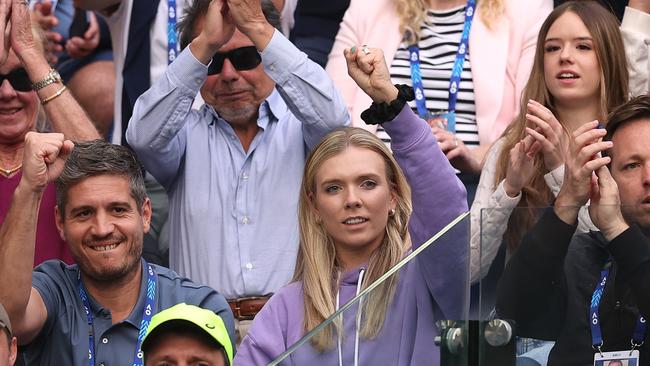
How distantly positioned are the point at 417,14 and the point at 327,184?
5.65 ft

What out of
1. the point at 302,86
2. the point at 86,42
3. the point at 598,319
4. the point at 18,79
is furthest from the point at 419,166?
the point at 86,42

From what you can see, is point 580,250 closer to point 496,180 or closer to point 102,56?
point 496,180

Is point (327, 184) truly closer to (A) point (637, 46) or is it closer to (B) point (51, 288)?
(B) point (51, 288)

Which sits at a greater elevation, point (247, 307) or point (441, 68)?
point (441, 68)

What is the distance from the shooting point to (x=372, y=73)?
16.1 feet

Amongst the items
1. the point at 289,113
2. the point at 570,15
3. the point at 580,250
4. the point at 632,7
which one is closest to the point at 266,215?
the point at 289,113

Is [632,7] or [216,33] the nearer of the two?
[216,33]

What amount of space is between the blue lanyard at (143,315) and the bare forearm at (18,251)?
321 mm

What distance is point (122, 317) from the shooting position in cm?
527

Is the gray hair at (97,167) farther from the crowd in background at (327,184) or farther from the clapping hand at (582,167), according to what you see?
the clapping hand at (582,167)

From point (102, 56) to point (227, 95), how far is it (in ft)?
6.91

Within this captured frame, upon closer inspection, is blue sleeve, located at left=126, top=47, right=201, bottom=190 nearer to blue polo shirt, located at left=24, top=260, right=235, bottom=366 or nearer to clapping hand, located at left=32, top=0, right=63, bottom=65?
blue polo shirt, located at left=24, top=260, right=235, bottom=366

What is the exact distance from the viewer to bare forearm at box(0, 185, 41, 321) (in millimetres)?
4930

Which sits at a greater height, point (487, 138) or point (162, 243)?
point (487, 138)
